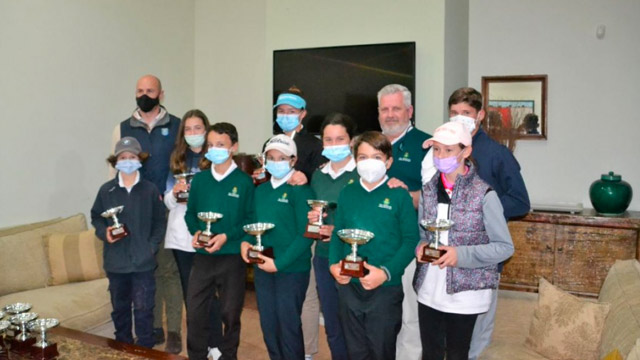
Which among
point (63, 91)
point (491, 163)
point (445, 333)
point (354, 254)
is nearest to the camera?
point (445, 333)

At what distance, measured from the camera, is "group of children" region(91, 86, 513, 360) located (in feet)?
→ 8.34

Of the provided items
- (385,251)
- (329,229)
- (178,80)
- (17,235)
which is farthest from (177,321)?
(178,80)

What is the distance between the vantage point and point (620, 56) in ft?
19.0

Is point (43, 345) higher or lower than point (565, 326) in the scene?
lower

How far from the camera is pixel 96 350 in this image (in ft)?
9.68

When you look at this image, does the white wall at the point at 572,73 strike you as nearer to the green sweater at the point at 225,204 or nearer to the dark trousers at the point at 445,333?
the green sweater at the point at 225,204

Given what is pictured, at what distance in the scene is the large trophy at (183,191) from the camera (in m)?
3.61

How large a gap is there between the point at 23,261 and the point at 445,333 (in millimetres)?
3306

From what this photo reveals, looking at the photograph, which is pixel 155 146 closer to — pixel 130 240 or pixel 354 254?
pixel 130 240

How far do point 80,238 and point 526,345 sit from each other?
3.40 meters

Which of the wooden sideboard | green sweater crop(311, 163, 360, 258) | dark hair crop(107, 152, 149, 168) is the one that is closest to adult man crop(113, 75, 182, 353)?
dark hair crop(107, 152, 149, 168)

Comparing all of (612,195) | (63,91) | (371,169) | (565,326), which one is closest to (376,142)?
(371,169)

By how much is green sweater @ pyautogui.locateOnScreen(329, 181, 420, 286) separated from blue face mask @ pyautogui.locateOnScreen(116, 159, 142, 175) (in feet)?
5.15

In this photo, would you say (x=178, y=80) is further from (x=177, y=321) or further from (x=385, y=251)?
(x=385, y=251)
